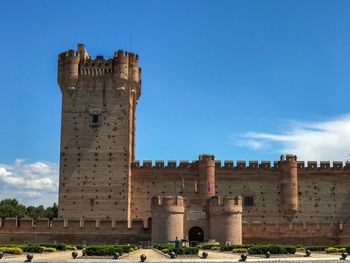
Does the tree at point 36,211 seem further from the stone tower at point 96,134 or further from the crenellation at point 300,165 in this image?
the crenellation at point 300,165

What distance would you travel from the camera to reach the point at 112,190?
50562 mm

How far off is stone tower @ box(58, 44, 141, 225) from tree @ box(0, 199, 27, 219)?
103 ft

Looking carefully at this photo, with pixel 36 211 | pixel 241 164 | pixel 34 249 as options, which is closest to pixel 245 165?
pixel 241 164

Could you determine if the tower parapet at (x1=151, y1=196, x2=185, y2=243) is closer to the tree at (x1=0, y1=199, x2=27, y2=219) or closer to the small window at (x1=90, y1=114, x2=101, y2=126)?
the small window at (x1=90, y1=114, x2=101, y2=126)

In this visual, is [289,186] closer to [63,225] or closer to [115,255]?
[63,225]

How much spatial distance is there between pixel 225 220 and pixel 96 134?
14.9 meters

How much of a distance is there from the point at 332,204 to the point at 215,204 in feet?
46.4

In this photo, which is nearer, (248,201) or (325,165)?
(248,201)

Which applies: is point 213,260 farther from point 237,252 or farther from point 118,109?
point 118,109

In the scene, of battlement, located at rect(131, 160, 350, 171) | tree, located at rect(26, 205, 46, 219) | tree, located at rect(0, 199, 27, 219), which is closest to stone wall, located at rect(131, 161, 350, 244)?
battlement, located at rect(131, 160, 350, 171)

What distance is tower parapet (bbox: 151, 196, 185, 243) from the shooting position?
43.8 meters

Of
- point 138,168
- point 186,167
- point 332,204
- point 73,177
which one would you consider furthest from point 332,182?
point 73,177

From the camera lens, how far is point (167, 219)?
4406 cm

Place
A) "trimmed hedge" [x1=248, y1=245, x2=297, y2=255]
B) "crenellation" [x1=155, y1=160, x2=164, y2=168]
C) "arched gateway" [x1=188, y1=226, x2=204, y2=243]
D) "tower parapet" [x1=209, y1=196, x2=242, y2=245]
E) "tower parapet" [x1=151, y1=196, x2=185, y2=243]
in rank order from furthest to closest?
1. "crenellation" [x1=155, y1=160, x2=164, y2=168]
2. "arched gateway" [x1=188, y1=226, x2=204, y2=243]
3. "tower parapet" [x1=209, y1=196, x2=242, y2=245]
4. "tower parapet" [x1=151, y1=196, x2=185, y2=243]
5. "trimmed hedge" [x1=248, y1=245, x2=297, y2=255]
